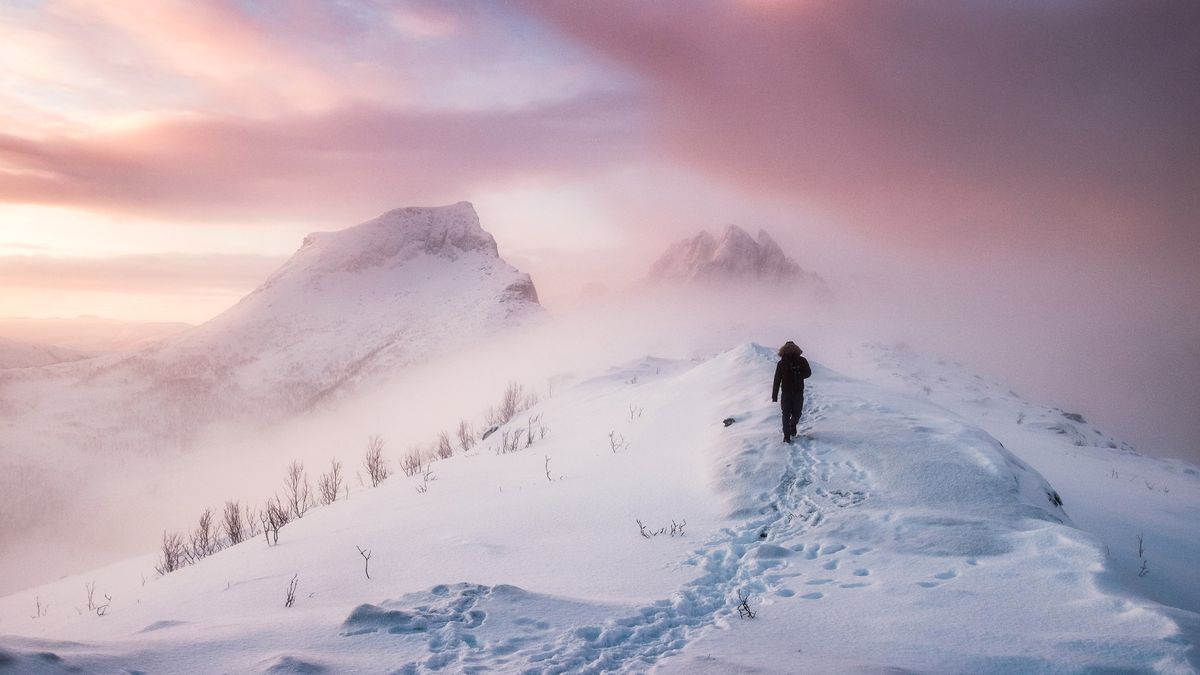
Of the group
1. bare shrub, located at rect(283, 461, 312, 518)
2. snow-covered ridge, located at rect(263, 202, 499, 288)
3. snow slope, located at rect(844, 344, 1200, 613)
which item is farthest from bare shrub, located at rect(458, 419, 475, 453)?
snow-covered ridge, located at rect(263, 202, 499, 288)

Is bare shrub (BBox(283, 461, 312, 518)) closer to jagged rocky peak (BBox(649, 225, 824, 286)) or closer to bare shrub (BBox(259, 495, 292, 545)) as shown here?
bare shrub (BBox(259, 495, 292, 545))

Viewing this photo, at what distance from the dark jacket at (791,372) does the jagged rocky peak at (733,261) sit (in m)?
101

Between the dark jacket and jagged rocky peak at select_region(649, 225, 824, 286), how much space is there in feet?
331

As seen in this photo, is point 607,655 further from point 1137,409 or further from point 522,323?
point 1137,409

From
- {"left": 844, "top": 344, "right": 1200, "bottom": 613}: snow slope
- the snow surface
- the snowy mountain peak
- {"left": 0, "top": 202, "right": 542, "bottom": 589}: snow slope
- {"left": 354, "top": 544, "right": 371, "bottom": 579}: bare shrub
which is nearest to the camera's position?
{"left": 354, "top": 544, "right": 371, "bottom": 579}: bare shrub

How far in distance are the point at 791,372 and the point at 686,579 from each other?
20.1 ft

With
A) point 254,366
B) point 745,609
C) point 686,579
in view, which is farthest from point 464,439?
point 254,366

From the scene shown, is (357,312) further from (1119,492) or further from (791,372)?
(1119,492)

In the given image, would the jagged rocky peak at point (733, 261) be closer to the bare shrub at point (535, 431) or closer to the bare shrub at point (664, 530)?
the bare shrub at point (535, 431)

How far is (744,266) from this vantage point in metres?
113

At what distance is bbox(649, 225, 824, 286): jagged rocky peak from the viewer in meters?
112

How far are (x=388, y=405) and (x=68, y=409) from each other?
31.2 metres

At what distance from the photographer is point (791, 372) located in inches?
436

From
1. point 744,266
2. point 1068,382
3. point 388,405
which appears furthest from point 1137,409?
point 388,405
